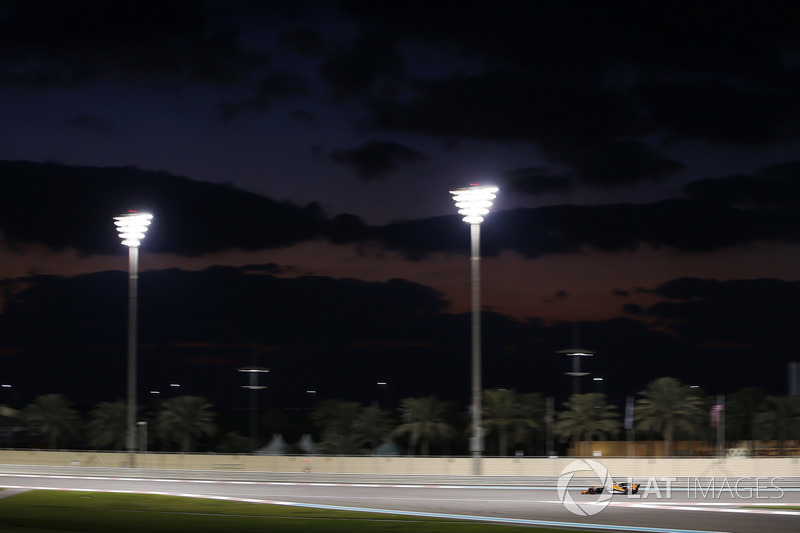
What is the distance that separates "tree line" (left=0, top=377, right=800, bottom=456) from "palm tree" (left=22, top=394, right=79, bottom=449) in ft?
0.24

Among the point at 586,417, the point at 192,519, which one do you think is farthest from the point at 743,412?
the point at 192,519

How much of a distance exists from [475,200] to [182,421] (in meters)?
43.4

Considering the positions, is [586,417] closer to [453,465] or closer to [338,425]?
[338,425]

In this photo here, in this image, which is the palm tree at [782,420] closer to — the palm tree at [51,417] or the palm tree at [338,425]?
the palm tree at [338,425]

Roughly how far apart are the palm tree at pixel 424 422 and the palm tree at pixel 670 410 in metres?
15.2

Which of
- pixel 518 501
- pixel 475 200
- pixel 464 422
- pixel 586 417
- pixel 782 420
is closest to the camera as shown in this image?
pixel 518 501

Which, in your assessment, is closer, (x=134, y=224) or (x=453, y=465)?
(x=453, y=465)

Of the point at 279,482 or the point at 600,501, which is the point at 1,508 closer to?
the point at 279,482

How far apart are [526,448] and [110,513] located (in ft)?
194

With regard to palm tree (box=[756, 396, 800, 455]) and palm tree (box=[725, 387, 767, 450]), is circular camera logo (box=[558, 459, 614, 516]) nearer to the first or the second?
palm tree (box=[756, 396, 800, 455])

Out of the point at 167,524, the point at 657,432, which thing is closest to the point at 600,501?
the point at 167,524

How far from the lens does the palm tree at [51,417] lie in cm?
7162

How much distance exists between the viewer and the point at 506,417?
251 feet

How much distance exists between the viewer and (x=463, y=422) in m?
80.9
